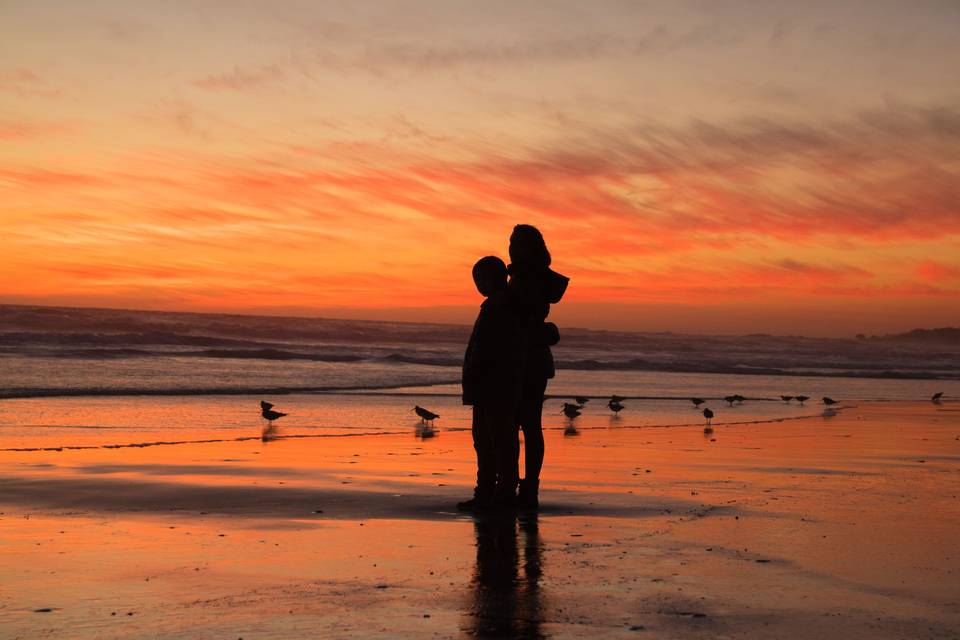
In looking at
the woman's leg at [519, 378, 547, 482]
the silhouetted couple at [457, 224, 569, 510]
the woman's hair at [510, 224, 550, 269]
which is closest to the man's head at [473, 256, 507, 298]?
the silhouetted couple at [457, 224, 569, 510]

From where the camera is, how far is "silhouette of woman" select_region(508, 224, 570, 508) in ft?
24.8

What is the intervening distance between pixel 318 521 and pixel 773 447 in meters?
8.21

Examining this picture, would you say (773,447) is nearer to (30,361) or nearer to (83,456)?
(83,456)

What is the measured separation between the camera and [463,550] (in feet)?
19.7

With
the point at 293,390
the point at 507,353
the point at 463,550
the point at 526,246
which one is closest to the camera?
the point at 463,550

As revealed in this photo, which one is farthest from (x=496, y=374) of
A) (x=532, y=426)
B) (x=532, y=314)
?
(x=532, y=426)

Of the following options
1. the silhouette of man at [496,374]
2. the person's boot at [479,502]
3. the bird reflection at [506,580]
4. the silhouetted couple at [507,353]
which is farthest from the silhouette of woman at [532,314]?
the bird reflection at [506,580]

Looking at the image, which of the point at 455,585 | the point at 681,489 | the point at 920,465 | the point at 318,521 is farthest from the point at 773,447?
the point at 455,585

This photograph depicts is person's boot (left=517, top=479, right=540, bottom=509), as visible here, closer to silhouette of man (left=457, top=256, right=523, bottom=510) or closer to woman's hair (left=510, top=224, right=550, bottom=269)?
silhouette of man (left=457, top=256, right=523, bottom=510)

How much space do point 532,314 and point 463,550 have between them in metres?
2.10

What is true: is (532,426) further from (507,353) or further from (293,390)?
(293,390)

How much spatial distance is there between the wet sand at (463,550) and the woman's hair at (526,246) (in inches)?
72.5

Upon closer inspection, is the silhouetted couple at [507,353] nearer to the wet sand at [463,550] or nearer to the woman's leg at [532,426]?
the woman's leg at [532,426]

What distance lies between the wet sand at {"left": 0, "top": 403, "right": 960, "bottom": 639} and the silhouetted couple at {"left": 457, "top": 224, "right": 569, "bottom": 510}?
0.44 meters
